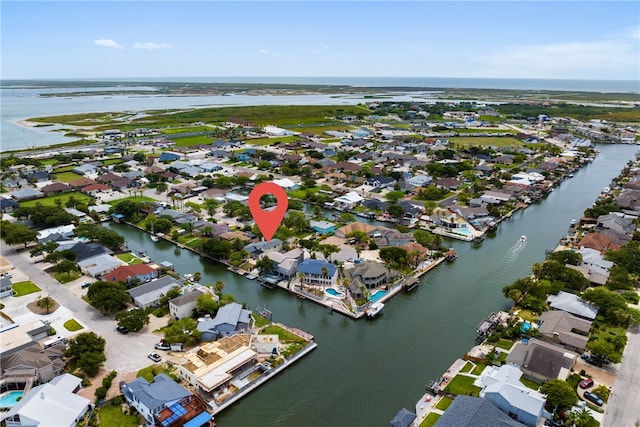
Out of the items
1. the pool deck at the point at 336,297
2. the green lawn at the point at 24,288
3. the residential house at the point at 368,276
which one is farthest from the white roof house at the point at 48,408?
the residential house at the point at 368,276

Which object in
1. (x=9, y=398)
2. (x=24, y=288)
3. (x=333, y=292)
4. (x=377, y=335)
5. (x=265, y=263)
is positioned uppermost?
(x=265, y=263)

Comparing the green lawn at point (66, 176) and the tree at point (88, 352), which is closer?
the tree at point (88, 352)

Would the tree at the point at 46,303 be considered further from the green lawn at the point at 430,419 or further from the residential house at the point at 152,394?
the green lawn at the point at 430,419

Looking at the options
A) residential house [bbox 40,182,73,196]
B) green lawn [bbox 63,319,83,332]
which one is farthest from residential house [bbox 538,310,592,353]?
residential house [bbox 40,182,73,196]

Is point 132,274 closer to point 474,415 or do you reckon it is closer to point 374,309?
point 374,309

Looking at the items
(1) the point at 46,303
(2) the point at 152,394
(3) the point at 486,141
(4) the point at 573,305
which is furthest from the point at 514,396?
(3) the point at 486,141
